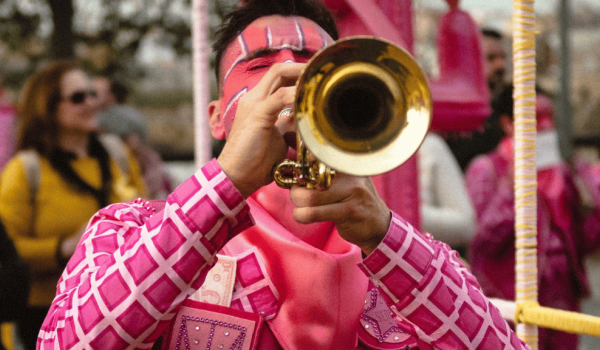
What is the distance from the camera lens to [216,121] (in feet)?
5.69

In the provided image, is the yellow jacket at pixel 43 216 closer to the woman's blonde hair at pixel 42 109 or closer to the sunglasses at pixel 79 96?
the woman's blonde hair at pixel 42 109

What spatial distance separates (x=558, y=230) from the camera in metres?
3.53

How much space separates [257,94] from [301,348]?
1.80ft

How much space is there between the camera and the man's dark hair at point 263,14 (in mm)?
1691

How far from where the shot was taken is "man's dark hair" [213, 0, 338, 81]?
5.55 ft

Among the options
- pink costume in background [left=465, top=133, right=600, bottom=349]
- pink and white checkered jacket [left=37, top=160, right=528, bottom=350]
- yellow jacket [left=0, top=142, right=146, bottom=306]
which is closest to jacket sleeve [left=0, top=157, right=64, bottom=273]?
yellow jacket [left=0, top=142, right=146, bottom=306]

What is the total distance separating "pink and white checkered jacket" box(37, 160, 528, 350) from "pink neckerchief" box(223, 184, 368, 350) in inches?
5.7

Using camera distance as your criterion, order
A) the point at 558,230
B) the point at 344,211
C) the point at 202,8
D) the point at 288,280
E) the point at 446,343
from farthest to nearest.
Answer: the point at 558,230 → the point at 202,8 → the point at 288,280 → the point at 446,343 → the point at 344,211

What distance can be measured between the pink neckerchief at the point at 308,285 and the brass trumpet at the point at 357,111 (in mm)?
291

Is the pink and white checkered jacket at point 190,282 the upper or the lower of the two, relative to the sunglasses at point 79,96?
lower

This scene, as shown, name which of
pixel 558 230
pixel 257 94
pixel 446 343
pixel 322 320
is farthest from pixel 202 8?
pixel 558 230

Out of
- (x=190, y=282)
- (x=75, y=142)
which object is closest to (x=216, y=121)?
(x=190, y=282)

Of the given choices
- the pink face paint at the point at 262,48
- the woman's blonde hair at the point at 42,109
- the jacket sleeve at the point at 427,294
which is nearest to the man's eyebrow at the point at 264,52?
the pink face paint at the point at 262,48

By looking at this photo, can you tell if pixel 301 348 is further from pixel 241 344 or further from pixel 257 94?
pixel 257 94
